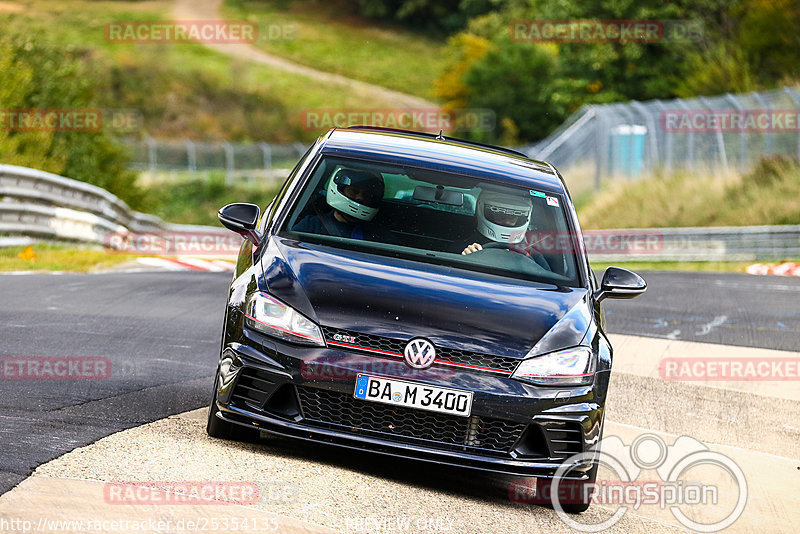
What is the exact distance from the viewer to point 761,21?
143 ft

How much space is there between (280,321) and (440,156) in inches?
72.0

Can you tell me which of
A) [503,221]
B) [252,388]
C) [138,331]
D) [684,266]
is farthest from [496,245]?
[684,266]

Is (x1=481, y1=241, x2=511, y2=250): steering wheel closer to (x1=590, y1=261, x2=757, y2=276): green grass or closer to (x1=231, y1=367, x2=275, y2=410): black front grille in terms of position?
(x1=231, y1=367, x2=275, y2=410): black front grille

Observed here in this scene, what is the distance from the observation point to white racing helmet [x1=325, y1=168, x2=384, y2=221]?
7039 mm

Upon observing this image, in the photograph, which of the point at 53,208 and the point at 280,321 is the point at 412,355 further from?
the point at 53,208

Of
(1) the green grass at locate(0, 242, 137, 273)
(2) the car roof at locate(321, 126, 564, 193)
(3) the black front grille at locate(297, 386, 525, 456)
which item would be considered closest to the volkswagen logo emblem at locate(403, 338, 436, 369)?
(3) the black front grille at locate(297, 386, 525, 456)

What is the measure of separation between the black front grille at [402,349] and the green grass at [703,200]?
21771 millimetres

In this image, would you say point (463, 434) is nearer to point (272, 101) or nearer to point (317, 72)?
point (272, 101)

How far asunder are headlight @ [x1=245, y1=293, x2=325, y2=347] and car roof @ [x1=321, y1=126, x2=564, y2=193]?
4.75ft

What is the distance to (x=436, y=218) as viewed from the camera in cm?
720

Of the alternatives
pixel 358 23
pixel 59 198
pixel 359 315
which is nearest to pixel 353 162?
pixel 359 315

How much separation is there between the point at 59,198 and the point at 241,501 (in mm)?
13737

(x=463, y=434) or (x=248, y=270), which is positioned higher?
(x=248, y=270)

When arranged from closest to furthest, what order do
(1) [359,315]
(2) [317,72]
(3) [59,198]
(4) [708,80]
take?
(1) [359,315] → (3) [59,198] → (4) [708,80] → (2) [317,72]
